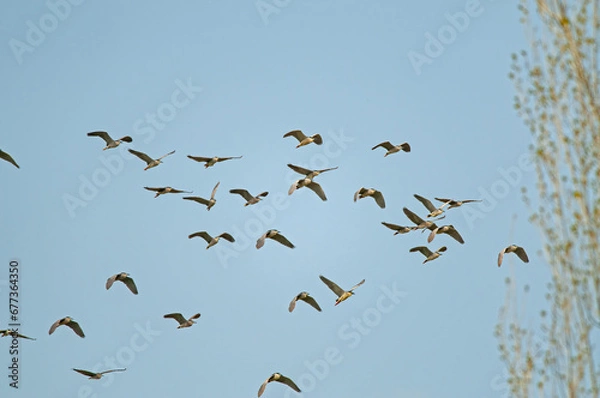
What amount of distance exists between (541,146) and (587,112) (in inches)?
24.0

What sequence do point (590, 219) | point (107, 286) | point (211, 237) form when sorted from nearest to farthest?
point (590, 219), point (107, 286), point (211, 237)

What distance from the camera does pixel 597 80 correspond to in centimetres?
1187

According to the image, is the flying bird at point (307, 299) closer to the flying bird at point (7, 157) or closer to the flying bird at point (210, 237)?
the flying bird at point (210, 237)

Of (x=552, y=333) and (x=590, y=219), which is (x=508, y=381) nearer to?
(x=552, y=333)

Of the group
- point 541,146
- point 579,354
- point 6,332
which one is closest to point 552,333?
point 579,354

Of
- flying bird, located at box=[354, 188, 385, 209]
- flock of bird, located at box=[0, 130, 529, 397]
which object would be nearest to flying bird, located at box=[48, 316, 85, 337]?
flock of bird, located at box=[0, 130, 529, 397]

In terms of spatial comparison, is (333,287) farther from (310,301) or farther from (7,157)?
(7,157)

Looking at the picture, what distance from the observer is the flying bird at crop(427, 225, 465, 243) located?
60.3ft

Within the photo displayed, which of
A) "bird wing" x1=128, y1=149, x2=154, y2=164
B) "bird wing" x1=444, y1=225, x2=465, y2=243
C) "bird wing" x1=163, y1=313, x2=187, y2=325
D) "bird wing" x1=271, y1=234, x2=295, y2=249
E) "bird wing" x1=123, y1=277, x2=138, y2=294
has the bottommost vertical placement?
"bird wing" x1=163, y1=313, x2=187, y2=325

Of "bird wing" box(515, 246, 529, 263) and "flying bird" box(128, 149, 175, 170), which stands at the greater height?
"flying bird" box(128, 149, 175, 170)

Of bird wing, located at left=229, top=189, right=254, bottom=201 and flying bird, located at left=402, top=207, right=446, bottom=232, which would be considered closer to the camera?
flying bird, located at left=402, top=207, right=446, bottom=232

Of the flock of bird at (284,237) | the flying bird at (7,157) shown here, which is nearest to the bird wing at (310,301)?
the flock of bird at (284,237)

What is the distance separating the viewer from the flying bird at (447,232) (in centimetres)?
1839

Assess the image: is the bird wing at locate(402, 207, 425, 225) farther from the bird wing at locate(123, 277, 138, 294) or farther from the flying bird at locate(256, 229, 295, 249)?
the bird wing at locate(123, 277, 138, 294)
